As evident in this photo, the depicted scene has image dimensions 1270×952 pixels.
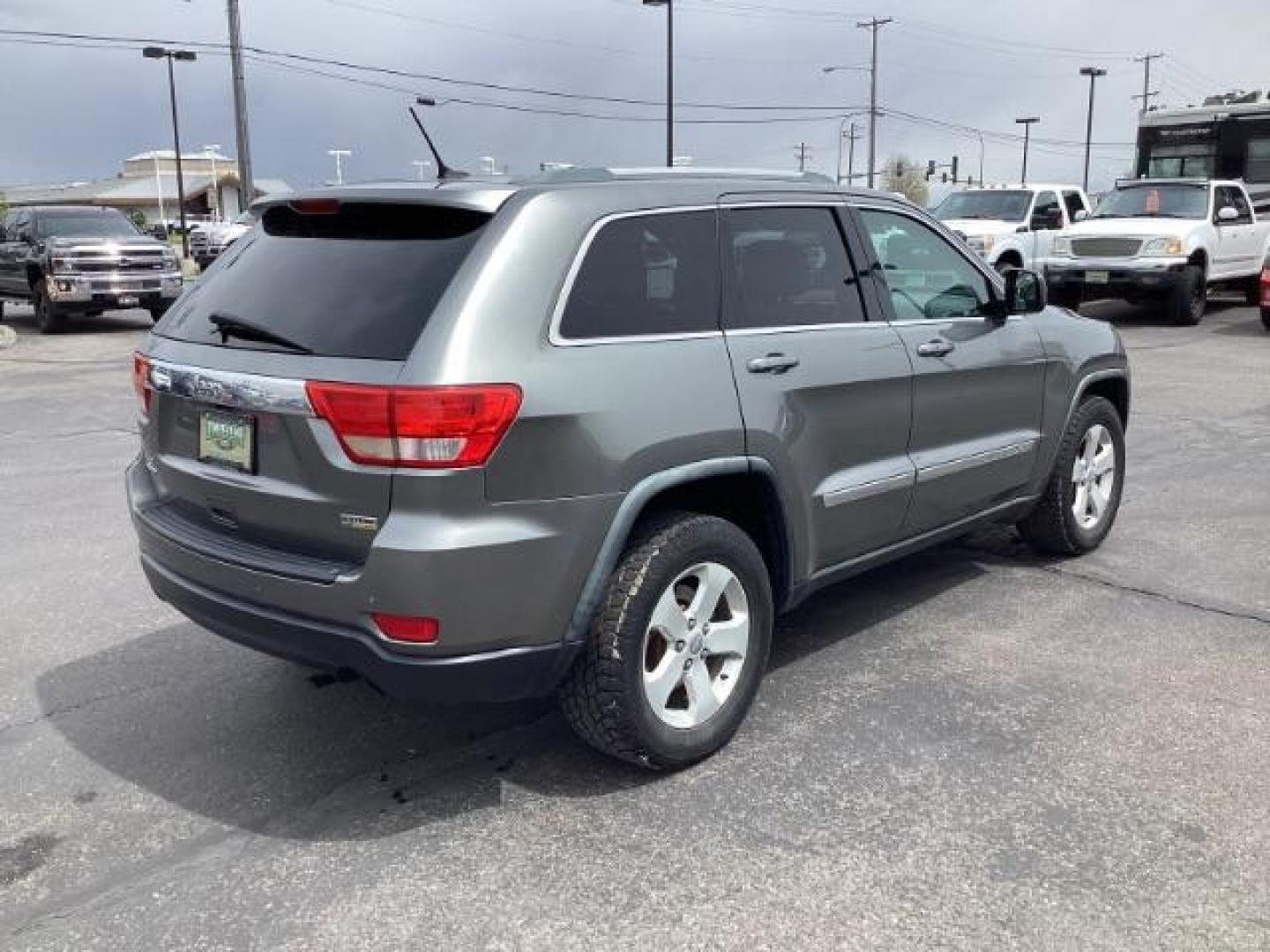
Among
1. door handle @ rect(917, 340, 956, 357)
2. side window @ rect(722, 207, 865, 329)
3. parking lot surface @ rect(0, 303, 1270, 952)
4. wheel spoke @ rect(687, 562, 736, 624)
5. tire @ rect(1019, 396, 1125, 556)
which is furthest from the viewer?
tire @ rect(1019, 396, 1125, 556)

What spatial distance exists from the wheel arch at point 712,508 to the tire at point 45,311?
53.9 ft

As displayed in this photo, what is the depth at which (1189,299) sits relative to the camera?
671 inches

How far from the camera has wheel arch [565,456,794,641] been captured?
126 inches

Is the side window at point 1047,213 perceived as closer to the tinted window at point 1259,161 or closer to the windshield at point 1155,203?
the windshield at point 1155,203

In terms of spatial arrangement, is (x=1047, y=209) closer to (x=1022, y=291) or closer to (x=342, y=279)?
(x=1022, y=291)

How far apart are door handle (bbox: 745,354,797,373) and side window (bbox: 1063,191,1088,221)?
17.4 m

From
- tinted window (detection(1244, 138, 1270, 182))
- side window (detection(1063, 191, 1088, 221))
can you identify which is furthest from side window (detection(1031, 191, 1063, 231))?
tinted window (detection(1244, 138, 1270, 182))

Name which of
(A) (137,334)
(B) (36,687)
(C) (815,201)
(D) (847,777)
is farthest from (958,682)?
(A) (137,334)

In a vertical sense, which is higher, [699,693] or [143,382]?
[143,382]

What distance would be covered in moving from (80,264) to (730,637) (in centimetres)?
1642

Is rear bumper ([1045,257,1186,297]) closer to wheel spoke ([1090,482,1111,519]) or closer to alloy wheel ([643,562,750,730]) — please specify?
wheel spoke ([1090,482,1111,519])

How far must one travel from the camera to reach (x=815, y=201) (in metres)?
4.18

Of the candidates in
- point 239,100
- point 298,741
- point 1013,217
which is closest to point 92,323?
point 239,100

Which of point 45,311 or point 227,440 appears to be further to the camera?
point 45,311
